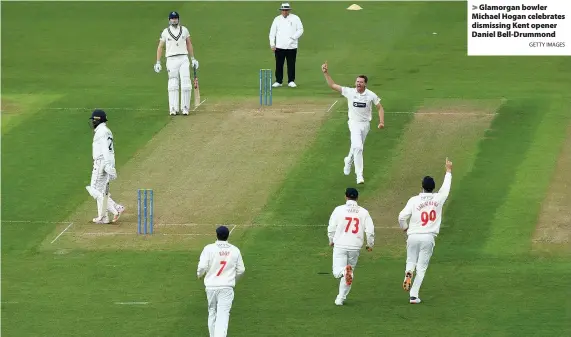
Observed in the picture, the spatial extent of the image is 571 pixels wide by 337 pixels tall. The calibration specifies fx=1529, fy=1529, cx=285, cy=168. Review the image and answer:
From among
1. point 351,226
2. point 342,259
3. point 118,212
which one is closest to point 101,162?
point 118,212

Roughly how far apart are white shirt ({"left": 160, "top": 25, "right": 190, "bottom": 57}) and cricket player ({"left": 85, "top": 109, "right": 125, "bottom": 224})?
7067mm

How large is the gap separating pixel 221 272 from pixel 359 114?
931cm

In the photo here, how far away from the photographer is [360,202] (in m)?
31.9

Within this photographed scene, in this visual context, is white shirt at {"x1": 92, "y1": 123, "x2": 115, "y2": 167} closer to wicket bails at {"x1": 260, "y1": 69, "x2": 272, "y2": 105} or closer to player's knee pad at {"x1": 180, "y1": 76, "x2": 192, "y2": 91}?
player's knee pad at {"x1": 180, "y1": 76, "x2": 192, "y2": 91}

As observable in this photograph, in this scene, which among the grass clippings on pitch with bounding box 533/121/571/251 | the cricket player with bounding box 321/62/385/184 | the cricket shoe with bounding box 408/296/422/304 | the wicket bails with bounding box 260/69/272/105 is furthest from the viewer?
the wicket bails with bounding box 260/69/272/105

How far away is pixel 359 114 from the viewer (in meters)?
32.3

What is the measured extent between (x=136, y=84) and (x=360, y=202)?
12.4 m

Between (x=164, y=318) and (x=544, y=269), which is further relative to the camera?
(x=544, y=269)

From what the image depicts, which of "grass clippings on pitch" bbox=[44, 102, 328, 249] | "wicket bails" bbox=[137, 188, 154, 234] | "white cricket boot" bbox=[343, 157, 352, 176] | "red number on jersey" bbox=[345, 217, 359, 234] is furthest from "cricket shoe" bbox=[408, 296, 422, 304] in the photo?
"white cricket boot" bbox=[343, 157, 352, 176]

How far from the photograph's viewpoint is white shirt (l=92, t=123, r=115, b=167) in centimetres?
3050

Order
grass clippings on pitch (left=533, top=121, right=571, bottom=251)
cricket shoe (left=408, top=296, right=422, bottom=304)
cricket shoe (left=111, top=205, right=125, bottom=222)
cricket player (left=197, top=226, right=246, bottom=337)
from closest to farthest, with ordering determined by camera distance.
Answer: cricket player (left=197, top=226, right=246, bottom=337), cricket shoe (left=408, top=296, right=422, bottom=304), grass clippings on pitch (left=533, top=121, right=571, bottom=251), cricket shoe (left=111, top=205, right=125, bottom=222)

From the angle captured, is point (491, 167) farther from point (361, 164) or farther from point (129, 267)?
point (129, 267)

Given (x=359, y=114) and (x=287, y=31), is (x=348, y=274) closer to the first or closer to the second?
(x=359, y=114)

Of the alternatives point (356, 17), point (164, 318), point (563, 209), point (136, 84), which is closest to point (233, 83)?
point (136, 84)
